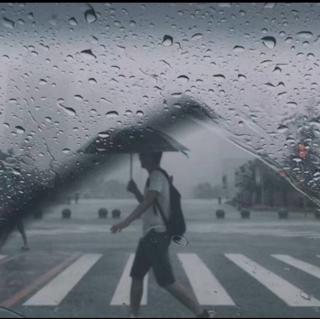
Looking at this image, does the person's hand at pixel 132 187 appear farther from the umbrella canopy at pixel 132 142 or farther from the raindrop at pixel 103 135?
the raindrop at pixel 103 135

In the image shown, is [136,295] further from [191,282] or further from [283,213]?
[283,213]

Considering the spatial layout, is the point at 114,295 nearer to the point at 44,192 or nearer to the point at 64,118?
the point at 44,192

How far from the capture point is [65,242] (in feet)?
9.32

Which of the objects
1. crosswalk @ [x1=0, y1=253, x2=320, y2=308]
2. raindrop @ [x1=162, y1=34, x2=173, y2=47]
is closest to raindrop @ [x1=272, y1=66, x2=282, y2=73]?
raindrop @ [x1=162, y1=34, x2=173, y2=47]

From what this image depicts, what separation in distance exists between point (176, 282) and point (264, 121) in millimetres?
883

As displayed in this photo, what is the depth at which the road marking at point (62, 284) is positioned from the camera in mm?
2822

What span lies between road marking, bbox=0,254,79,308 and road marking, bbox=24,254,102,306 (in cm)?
3

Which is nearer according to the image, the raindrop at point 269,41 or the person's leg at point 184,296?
the person's leg at point 184,296

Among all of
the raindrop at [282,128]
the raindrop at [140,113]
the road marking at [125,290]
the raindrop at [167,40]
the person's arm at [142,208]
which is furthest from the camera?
the raindrop at [167,40]

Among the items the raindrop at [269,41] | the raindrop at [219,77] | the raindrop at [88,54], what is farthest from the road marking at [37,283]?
the raindrop at [269,41]

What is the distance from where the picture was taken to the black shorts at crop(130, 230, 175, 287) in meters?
2.60

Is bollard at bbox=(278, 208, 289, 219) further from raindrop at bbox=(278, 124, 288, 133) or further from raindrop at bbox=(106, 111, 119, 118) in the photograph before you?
raindrop at bbox=(106, 111, 119, 118)

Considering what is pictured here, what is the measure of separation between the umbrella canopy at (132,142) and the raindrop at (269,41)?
80cm

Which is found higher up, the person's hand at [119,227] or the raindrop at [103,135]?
the raindrop at [103,135]
